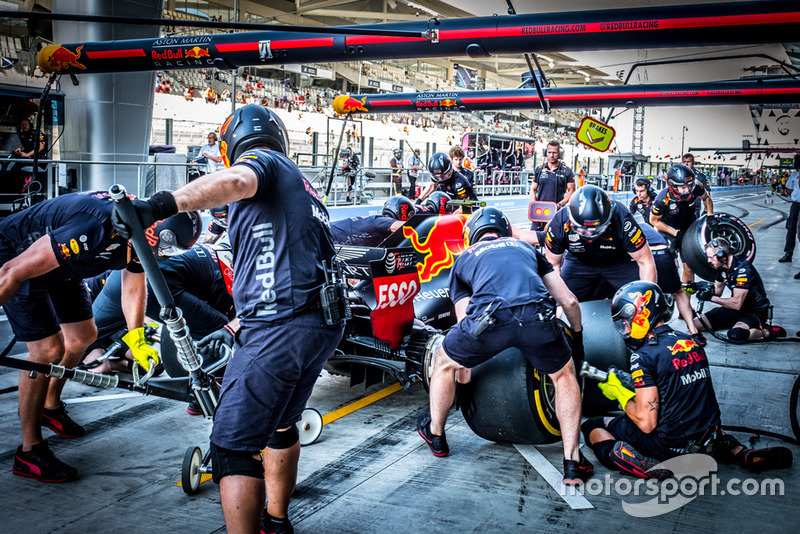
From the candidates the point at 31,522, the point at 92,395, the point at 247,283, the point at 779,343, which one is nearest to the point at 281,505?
the point at 247,283

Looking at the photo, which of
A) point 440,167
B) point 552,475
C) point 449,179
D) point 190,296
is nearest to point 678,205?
point 449,179

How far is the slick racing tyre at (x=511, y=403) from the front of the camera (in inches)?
165

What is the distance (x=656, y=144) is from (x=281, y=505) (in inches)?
2087

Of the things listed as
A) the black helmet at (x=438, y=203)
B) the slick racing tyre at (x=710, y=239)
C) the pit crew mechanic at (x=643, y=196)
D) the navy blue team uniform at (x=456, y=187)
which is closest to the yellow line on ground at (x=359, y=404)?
the black helmet at (x=438, y=203)

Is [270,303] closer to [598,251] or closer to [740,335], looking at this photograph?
[598,251]

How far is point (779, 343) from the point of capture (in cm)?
738

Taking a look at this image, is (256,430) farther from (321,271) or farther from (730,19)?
(730,19)

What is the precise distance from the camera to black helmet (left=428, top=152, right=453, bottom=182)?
9.26m

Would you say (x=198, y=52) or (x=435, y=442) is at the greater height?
(x=198, y=52)

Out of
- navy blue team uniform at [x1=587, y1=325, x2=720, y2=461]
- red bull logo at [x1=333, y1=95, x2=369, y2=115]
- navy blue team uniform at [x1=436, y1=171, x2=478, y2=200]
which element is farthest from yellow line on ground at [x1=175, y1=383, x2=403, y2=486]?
red bull logo at [x1=333, y1=95, x2=369, y2=115]

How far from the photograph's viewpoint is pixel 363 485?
3.80 metres

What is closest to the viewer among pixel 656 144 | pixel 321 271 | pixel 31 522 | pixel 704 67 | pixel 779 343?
pixel 321 271

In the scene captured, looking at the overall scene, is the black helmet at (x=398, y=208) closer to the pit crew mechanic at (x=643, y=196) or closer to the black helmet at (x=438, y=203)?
the black helmet at (x=438, y=203)

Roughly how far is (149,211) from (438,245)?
12.5 feet
